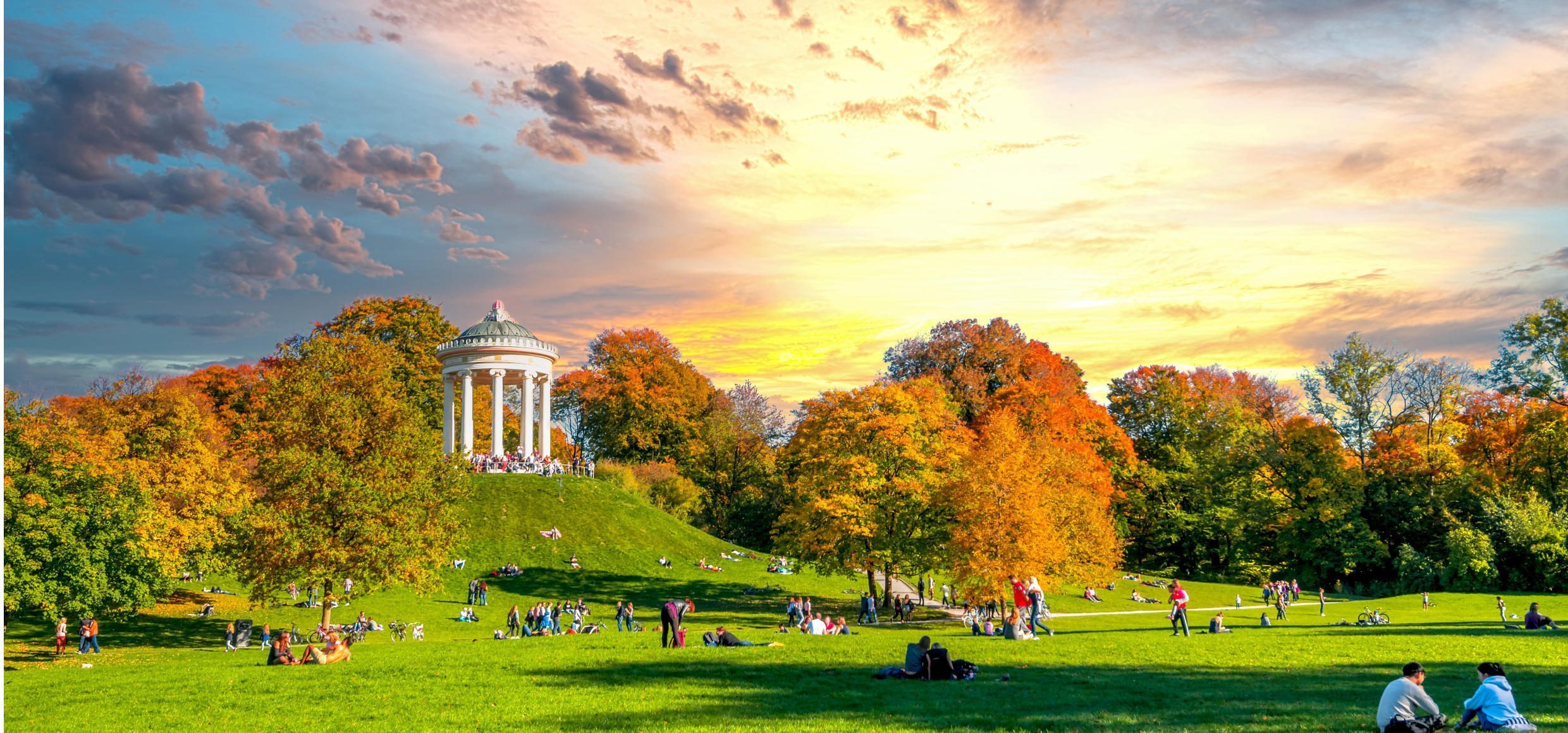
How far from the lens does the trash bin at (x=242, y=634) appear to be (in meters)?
32.2

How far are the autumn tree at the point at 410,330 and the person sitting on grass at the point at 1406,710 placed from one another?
6533 centimetres

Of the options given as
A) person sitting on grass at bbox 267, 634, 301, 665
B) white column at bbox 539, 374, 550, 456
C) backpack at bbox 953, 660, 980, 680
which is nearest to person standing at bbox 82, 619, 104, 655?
person sitting on grass at bbox 267, 634, 301, 665

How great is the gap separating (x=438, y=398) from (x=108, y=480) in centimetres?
3719

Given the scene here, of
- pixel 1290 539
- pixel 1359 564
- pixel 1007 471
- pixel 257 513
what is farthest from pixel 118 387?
pixel 1359 564

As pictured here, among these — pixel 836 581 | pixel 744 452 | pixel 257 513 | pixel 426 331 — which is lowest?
pixel 836 581

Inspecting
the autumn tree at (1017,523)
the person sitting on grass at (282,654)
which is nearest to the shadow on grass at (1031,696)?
the person sitting on grass at (282,654)

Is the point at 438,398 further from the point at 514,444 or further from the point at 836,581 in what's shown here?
the point at 836,581

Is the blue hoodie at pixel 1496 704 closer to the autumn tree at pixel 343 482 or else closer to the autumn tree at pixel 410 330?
the autumn tree at pixel 343 482

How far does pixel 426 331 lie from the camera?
240 feet

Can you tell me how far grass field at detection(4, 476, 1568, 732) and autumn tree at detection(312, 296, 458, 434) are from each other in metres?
34.5

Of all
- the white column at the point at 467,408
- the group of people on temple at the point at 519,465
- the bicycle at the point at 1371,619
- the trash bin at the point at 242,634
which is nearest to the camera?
the trash bin at the point at 242,634

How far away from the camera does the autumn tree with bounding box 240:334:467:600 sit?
3158cm

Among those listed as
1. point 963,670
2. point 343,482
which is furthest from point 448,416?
point 963,670

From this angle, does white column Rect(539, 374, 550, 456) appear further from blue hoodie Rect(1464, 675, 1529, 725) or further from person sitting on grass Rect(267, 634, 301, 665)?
blue hoodie Rect(1464, 675, 1529, 725)
